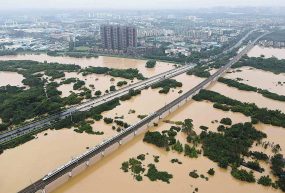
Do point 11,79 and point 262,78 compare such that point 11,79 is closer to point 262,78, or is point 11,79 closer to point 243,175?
point 243,175

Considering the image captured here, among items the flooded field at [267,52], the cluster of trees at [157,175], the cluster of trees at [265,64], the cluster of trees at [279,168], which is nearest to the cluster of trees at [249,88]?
the cluster of trees at [265,64]

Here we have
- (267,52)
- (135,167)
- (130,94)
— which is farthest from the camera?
(267,52)

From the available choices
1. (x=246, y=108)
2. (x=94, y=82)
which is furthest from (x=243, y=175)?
(x=94, y=82)

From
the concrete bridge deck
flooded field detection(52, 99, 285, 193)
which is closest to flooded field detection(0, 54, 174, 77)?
the concrete bridge deck

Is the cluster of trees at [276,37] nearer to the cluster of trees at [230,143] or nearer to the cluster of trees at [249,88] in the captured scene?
the cluster of trees at [249,88]

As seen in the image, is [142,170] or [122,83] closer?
[142,170]

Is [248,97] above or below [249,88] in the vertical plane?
below
